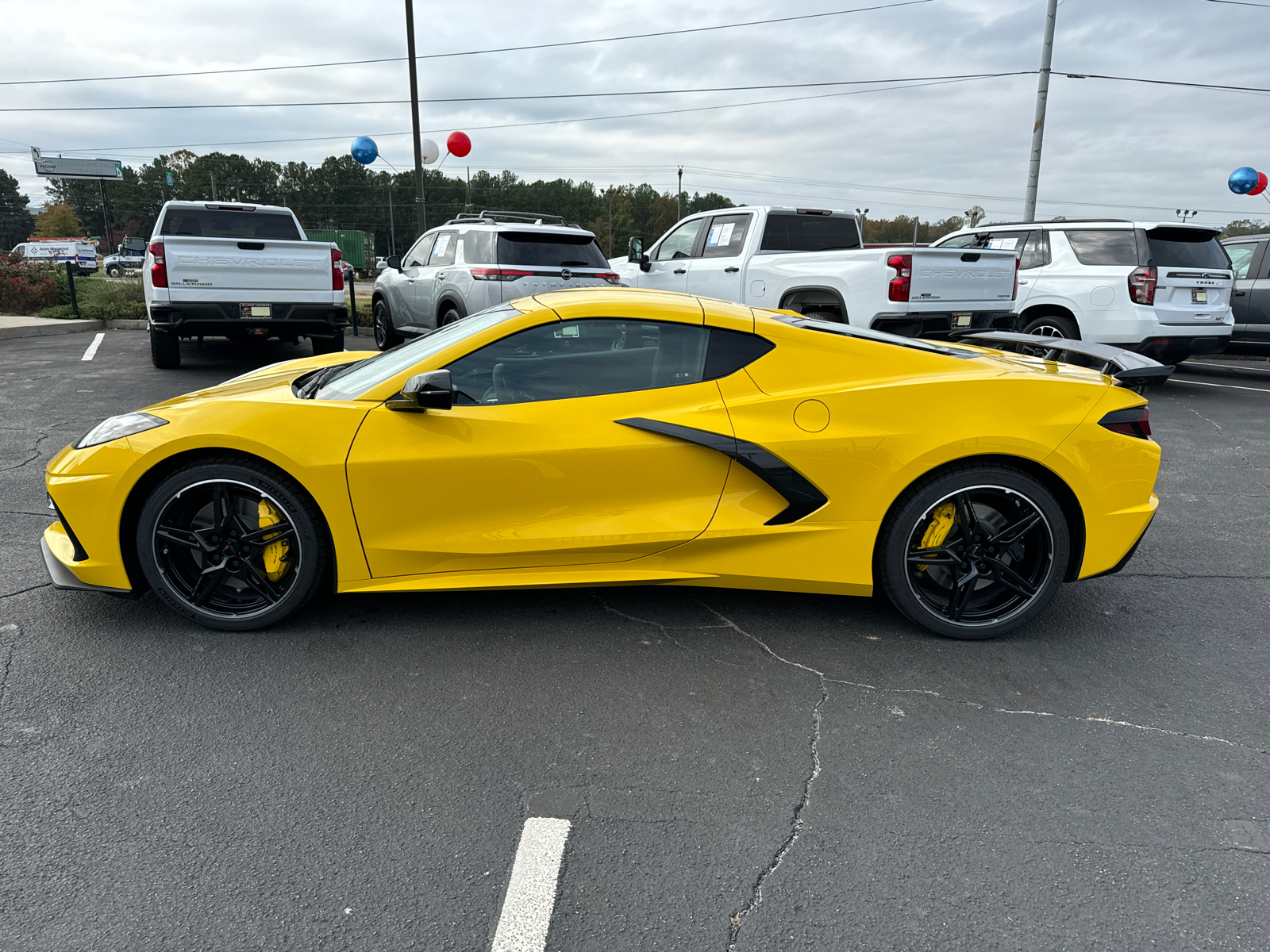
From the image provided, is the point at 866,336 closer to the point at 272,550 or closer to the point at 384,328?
the point at 272,550

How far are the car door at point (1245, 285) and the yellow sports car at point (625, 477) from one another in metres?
10.1

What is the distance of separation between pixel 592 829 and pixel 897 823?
86 cm

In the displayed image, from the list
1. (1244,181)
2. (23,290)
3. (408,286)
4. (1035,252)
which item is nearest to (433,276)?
(408,286)

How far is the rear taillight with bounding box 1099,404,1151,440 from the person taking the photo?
3494 mm

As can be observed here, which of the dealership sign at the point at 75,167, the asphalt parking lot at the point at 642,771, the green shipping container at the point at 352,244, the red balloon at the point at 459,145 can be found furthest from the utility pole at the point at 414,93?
the dealership sign at the point at 75,167

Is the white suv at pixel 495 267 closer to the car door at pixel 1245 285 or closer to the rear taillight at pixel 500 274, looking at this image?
the rear taillight at pixel 500 274

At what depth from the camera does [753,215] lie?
398 inches

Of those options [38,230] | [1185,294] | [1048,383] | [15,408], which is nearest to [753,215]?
[1185,294]

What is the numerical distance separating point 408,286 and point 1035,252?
7941mm

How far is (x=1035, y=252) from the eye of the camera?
10477 millimetres

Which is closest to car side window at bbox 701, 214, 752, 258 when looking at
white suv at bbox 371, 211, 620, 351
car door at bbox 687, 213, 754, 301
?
car door at bbox 687, 213, 754, 301

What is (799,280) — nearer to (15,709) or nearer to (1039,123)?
(15,709)

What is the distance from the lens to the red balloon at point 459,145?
2225 centimetres

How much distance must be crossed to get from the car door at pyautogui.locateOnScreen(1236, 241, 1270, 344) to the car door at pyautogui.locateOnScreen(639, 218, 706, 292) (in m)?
7.43
